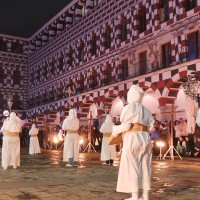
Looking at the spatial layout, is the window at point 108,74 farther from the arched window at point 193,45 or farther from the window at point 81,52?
the arched window at point 193,45

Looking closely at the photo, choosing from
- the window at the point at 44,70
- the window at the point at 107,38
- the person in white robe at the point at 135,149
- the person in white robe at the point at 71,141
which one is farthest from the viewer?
the window at the point at 44,70

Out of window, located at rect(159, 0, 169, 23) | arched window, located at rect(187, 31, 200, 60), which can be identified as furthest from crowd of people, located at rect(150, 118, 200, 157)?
window, located at rect(159, 0, 169, 23)

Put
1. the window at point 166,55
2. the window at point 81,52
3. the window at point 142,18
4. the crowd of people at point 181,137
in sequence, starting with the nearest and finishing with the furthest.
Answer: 1. the crowd of people at point 181,137
2. the window at point 166,55
3. the window at point 142,18
4. the window at point 81,52

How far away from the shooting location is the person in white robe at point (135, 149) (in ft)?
17.1

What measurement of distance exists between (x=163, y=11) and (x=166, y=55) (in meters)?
2.42

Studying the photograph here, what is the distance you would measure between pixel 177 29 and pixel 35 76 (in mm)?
20867

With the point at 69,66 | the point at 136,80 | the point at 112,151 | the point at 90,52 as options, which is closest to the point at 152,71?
the point at 136,80

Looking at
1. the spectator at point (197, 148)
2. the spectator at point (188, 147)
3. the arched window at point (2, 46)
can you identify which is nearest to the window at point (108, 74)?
the spectator at point (188, 147)

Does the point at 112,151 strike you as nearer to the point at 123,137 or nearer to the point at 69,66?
the point at 123,137

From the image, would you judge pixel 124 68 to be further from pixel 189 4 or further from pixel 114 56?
pixel 189 4

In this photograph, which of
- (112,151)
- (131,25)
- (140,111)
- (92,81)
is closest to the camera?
(140,111)

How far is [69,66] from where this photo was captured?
28688mm

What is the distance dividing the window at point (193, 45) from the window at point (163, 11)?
91.7 inches

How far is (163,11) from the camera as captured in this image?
1881 cm
